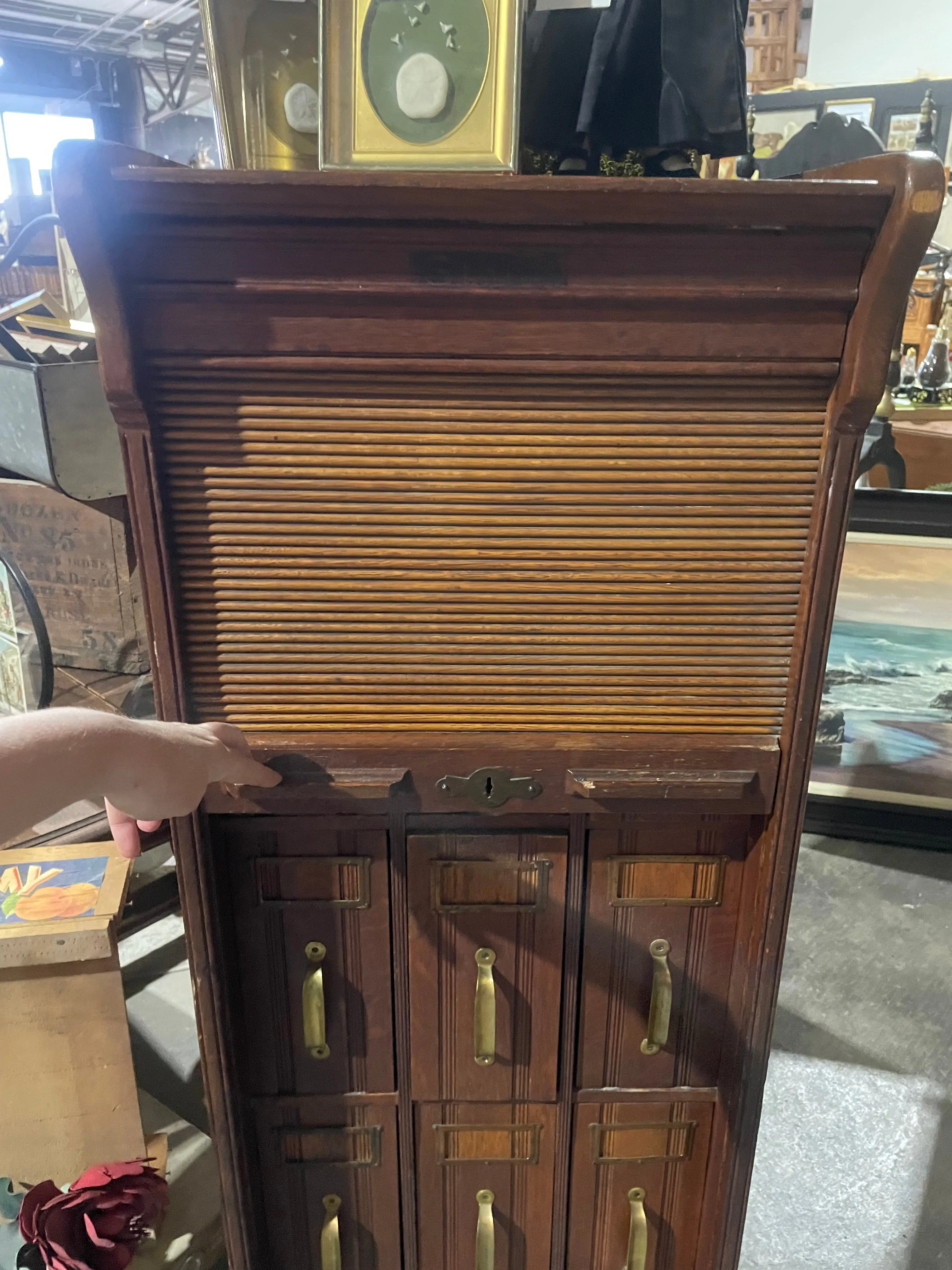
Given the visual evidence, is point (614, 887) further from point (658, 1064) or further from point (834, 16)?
point (834, 16)

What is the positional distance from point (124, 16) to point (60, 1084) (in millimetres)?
8047

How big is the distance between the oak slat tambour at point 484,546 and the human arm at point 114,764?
7 cm

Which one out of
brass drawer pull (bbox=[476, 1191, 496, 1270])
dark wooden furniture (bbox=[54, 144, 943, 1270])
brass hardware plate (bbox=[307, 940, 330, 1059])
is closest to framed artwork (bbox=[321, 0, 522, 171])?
dark wooden furniture (bbox=[54, 144, 943, 1270])


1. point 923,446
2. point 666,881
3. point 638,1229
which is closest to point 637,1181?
point 638,1229

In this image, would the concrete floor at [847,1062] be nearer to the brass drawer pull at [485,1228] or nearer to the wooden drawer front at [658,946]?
the brass drawer pull at [485,1228]

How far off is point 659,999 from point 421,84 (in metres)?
0.93

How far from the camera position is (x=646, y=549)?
822 millimetres

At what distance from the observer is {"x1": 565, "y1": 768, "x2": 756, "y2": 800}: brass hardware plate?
0.87 metres

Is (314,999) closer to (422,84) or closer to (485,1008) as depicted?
(485,1008)

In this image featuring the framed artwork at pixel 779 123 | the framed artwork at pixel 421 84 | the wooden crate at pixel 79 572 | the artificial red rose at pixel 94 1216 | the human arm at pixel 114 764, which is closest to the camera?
the human arm at pixel 114 764

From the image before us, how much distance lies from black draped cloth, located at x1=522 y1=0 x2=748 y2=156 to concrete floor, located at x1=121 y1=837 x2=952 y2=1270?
1559mm

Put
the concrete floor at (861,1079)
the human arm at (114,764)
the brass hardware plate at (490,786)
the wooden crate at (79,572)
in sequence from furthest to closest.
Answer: the wooden crate at (79,572)
the concrete floor at (861,1079)
the brass hardware plate at (490,786)
the human arm at (114,764)

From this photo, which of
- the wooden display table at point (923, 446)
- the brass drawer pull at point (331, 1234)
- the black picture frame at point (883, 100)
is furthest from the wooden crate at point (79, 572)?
the black picture frame at point (883, 100)

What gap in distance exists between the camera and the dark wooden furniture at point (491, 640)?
28.1 inches
